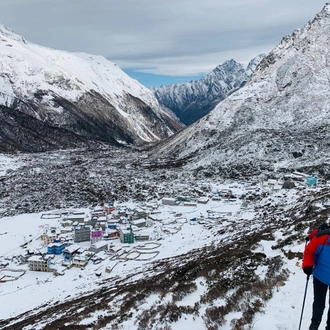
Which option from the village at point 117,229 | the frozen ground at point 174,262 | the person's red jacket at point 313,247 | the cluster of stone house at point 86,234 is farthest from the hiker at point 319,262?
the cluster of stone house at point 86,234

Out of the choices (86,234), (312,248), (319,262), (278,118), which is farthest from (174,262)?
(278,118)

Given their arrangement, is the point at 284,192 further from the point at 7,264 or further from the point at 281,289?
the point at 281,289

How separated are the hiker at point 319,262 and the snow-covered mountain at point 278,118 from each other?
68.6 metres

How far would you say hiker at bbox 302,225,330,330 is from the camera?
22.3 ft

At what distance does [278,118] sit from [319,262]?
9222cm

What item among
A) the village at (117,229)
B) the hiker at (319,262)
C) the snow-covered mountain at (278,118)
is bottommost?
the village at (117,229)

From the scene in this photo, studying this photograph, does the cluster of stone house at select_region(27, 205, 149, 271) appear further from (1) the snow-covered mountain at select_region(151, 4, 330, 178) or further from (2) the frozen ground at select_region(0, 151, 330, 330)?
(1) the snow-covered mountain at select_region(151, 4, 330, 178)

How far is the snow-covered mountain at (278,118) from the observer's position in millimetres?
78625

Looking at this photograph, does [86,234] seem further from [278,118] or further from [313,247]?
[278,118]

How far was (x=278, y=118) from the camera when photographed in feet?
307

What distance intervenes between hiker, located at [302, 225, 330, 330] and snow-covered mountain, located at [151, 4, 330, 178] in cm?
6860

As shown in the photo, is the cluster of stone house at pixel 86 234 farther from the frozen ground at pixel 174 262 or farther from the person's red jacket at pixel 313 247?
the person's red jacket at pixel 313 247

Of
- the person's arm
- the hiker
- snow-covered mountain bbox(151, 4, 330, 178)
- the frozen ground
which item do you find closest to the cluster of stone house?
the frozen ground

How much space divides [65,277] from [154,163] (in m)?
66.1
